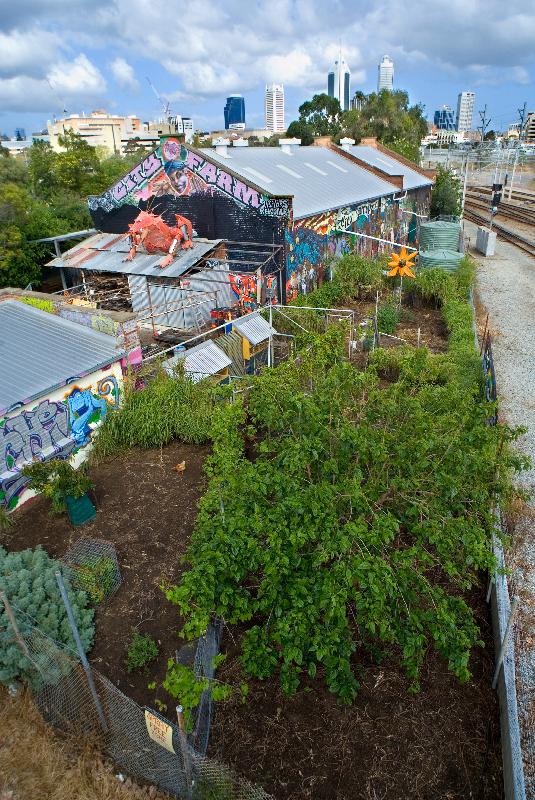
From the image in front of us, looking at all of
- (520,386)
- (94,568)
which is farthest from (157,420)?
(520,386)

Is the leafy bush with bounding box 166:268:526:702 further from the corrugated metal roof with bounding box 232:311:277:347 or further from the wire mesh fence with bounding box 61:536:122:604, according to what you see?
the corrugated metal roof with bounding box 232:311:277:347

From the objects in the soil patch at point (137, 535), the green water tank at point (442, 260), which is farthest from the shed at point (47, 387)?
the green water tank at point (442, 260)

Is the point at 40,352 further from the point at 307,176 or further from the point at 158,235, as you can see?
the point at 307,176

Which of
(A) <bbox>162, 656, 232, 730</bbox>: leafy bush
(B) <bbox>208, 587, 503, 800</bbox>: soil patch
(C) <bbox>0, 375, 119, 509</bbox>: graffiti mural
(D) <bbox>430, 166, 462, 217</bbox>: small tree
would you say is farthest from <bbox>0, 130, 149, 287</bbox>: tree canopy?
(D) <bbox>430, 166, 462, 217</bbox>: small tree

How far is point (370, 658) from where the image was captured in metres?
7.18

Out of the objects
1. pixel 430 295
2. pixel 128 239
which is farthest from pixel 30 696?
pixel 430 295

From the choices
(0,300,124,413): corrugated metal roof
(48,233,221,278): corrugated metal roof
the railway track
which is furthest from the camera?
the railway track

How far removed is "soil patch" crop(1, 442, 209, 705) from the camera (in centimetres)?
734

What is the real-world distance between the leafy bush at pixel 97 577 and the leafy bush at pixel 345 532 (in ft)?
5.83

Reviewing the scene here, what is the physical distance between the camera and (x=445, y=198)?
40.7 metres

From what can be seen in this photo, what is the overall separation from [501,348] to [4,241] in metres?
21.6

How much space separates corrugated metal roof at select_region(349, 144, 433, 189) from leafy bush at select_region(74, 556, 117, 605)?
31.8 m

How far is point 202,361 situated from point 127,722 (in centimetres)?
886

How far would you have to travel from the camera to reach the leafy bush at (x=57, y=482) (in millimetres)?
9312
